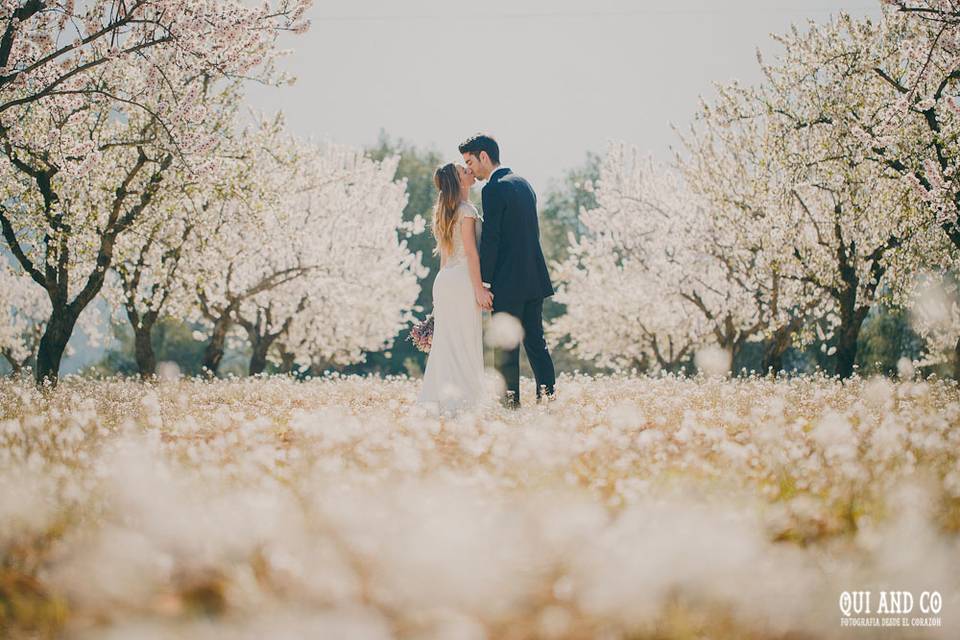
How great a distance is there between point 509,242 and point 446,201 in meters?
0.89

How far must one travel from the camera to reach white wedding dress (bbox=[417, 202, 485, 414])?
27.9 ft

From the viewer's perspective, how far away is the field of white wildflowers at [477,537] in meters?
2.30

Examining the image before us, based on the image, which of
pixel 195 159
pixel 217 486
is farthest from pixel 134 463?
pixel 195 159

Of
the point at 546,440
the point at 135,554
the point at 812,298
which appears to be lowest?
the point at 135,554

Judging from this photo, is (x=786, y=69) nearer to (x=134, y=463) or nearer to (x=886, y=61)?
(x=886, y=61)

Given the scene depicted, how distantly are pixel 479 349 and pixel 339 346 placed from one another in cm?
3099

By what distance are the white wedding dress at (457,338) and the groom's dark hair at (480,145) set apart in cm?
60

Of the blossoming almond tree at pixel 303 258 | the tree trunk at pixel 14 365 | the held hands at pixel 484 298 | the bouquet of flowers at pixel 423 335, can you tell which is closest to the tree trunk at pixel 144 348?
the blossoming almond tree at pixel 303 258

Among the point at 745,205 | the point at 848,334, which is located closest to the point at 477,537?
the point at 848,334

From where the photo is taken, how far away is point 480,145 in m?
8.50

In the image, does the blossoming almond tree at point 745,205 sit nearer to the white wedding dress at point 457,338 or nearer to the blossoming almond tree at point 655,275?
the blossoming almond tree at point 655,275

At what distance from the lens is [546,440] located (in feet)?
15.1

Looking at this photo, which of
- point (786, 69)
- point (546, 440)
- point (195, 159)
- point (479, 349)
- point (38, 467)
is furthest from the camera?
point (786, 69)

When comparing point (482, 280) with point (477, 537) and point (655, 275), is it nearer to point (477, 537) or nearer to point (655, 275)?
point (477, 537)
